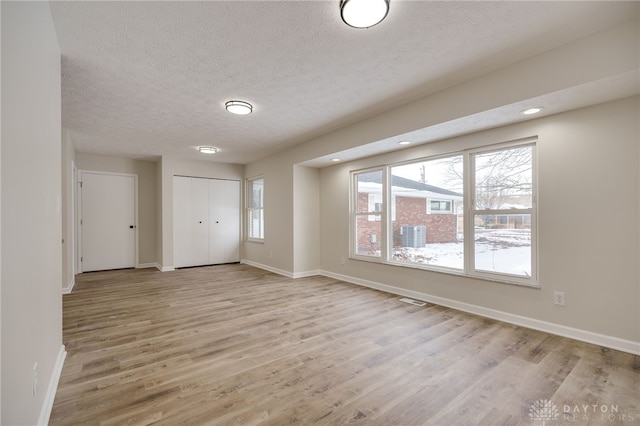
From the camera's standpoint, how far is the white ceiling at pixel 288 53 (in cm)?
188

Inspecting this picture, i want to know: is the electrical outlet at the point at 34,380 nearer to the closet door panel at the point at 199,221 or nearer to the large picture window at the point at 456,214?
the large picture window at the point at 456,214

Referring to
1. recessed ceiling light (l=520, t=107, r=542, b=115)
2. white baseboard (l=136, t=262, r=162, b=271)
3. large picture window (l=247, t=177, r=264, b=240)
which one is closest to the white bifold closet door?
large picture window (l=247, t=177, r=264, b=240)

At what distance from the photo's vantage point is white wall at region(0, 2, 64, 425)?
1095 millimetres

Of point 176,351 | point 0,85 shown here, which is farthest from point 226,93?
point 176,351

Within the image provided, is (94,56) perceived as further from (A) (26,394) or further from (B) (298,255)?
(B) (298,255)

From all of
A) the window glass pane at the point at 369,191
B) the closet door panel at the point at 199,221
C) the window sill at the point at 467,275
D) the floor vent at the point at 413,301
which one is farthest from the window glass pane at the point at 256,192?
the floor vent at the point at 413,301

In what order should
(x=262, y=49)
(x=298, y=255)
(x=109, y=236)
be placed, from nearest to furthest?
(x=262, y=49) → (x=298, y=255) → (x=109, y=236)

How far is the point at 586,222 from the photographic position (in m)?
2.70

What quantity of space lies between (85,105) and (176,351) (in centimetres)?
302

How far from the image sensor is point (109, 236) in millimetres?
6250

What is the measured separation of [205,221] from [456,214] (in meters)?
5.43

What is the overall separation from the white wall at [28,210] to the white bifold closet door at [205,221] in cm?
461

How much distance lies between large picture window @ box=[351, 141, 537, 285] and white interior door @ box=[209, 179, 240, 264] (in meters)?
3.47

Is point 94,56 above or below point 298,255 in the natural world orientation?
above
